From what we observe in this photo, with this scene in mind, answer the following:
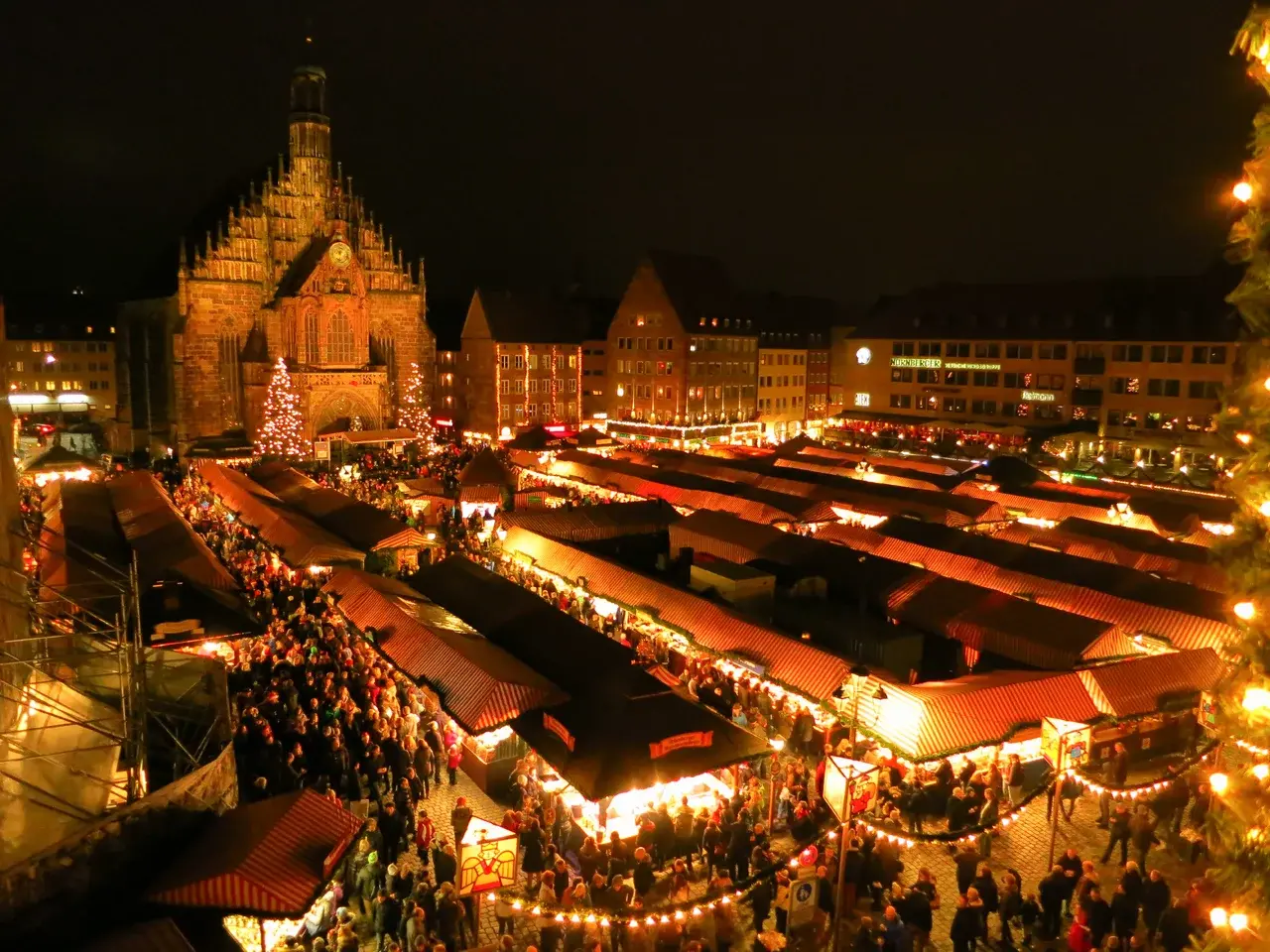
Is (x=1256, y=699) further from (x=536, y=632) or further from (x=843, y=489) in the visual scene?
(x=843, y=489)

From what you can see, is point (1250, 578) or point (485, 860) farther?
point (485, 860)

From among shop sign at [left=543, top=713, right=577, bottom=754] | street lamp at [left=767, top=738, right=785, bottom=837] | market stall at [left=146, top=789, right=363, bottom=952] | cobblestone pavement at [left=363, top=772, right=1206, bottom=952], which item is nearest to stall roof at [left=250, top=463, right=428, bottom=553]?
cobblestone pavement at [left=363, top=772, right=1206, bottom=952]

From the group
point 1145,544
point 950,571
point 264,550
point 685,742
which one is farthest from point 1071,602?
point 264,550

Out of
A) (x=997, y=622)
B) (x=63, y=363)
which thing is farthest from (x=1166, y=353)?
(x=63, y=363)

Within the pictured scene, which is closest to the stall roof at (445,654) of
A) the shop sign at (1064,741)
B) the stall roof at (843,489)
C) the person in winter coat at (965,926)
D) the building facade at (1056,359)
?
the person in winter coat at (965,926)

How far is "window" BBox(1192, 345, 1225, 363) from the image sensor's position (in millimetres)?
44312

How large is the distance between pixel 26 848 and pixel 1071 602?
1855 centimetres

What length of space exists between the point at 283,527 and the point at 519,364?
35.4m

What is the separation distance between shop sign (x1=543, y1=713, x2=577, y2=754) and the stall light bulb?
8847mm

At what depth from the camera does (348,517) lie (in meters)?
27.4

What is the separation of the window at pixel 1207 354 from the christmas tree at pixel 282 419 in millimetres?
45609

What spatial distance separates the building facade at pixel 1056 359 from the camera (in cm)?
4578

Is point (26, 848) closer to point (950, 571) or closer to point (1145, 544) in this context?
point (950, 571)

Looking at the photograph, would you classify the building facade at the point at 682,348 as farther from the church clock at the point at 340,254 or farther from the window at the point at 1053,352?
the window at the point at 1053,352
